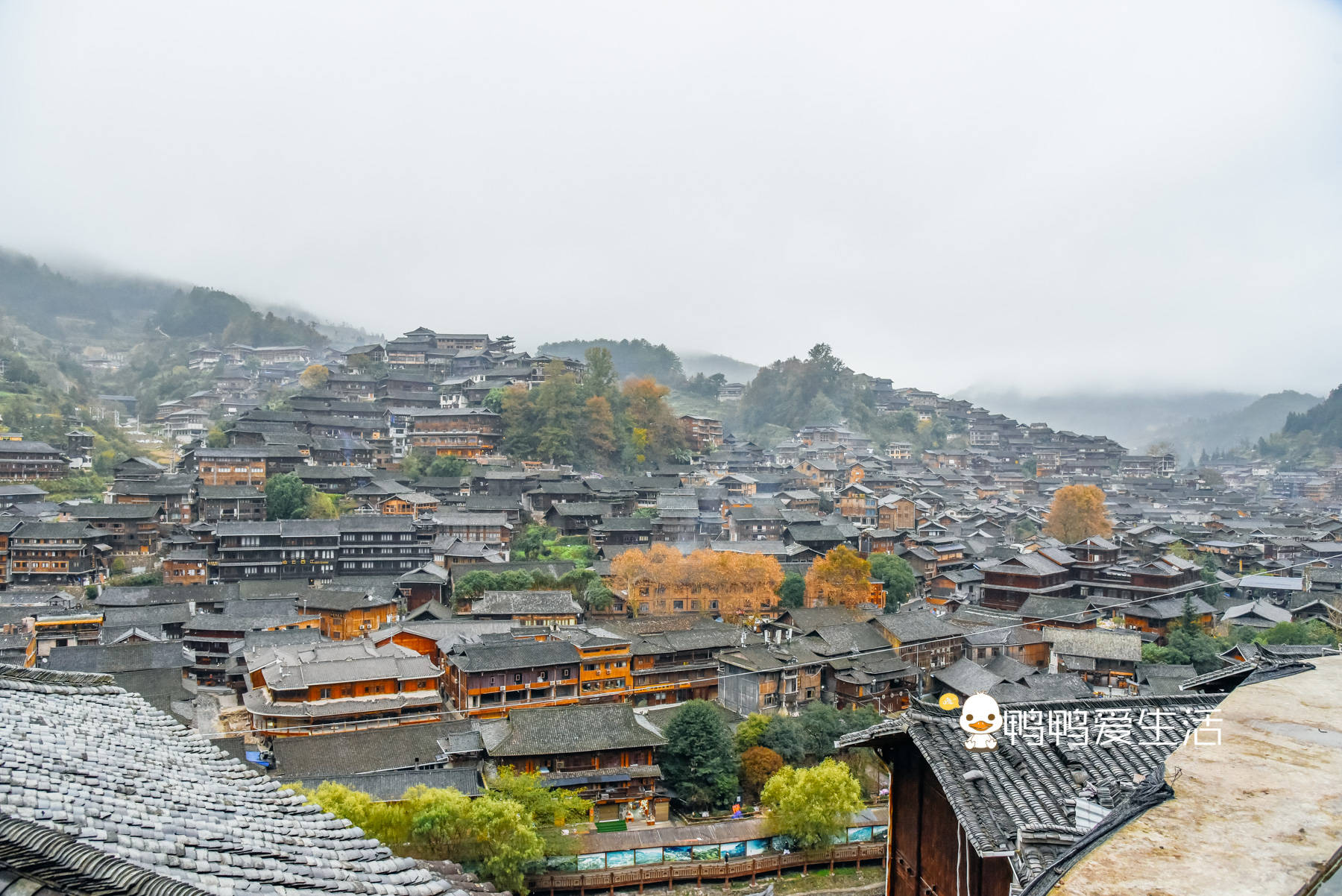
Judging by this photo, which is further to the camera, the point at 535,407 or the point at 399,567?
the point at 535,407

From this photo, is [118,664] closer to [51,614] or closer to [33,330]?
[51,614]

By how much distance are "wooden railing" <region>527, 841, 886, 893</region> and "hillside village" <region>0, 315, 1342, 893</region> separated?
3.4 inches

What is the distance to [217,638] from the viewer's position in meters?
23.9

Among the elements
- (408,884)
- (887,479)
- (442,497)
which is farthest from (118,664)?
(887,479)

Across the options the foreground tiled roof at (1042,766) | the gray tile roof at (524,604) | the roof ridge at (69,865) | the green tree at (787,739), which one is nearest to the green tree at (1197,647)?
the green tree at (787,739)

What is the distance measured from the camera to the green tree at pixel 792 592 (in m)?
29.0

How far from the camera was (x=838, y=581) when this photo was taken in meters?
29.3

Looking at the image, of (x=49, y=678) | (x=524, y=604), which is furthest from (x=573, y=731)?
(x=49, y=678)

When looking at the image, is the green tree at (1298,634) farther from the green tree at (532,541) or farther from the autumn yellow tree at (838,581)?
the green tree at (532,541)

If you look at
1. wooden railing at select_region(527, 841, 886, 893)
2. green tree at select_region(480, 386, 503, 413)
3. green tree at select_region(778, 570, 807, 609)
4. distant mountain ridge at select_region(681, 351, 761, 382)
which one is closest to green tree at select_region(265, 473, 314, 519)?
green tree at select_region(480, 386, 503, 413)

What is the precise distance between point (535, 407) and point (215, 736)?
24.4m

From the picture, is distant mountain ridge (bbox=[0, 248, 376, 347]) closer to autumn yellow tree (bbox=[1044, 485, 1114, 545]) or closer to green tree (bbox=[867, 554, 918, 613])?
green tree (bbox=[867, 554, 918, 613])

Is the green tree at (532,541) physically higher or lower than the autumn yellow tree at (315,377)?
lower

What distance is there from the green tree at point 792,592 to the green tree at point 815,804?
1133 centimetres
